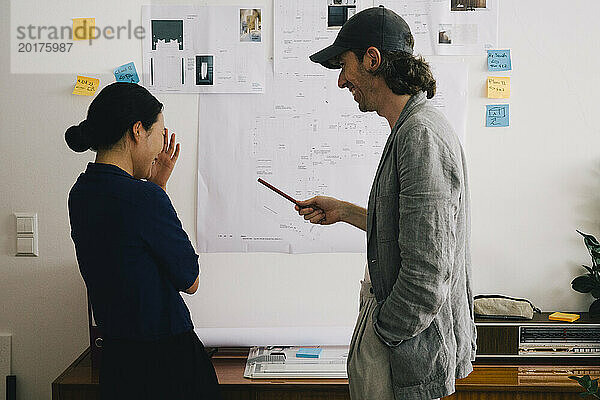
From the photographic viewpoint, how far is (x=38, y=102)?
7.82ft

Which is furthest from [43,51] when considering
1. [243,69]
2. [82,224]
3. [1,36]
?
[82,224]

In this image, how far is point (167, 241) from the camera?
5.31 ft

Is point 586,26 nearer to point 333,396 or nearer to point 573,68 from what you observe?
point 573,68

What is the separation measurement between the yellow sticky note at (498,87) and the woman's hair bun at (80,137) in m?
1.41

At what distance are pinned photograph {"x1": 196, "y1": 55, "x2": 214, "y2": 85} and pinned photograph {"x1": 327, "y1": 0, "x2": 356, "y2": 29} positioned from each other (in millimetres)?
429

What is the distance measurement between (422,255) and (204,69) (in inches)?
53.0

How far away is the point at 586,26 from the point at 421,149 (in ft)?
4.73

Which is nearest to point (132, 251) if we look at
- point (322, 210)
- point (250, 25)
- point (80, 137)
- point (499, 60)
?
point (80, 137)

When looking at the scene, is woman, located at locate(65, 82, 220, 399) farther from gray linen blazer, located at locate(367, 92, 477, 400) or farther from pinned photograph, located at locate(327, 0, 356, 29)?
pinned photograph, located at locate(327, 0, 356, 29)

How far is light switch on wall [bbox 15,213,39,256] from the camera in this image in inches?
93.8

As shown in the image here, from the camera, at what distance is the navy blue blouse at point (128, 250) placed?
1585 mm

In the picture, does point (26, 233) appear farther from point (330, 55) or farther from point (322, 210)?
point (330, 55)

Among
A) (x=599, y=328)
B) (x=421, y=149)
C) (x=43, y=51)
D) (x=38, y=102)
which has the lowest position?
(x=599, y=328)

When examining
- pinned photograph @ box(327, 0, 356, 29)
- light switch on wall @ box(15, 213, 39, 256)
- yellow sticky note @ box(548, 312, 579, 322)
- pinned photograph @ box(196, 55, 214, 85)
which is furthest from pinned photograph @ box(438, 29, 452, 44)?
light switch on wall @ box(15, 213, 39, 256)
